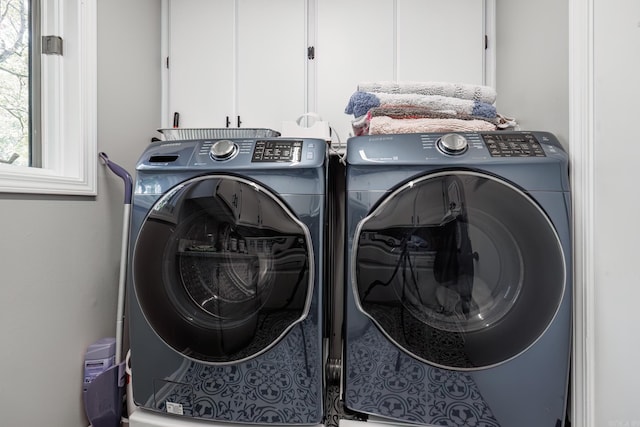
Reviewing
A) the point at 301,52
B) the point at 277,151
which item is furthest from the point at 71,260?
the point at 301,52

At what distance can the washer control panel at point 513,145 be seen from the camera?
2.37 feet

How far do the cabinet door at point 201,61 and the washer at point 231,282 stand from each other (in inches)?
26.9

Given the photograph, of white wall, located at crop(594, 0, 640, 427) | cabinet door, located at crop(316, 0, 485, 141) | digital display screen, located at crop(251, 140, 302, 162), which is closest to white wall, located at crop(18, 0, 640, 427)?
white wall, located at crop(594, 0, 640, 427)

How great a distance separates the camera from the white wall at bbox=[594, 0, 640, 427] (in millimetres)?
720

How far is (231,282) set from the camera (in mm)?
798

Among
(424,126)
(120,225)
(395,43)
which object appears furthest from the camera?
(395,43)

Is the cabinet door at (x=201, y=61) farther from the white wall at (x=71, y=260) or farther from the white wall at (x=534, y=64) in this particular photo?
the white wall at (x=534, y=64)

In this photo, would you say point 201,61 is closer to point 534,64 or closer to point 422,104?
point 422,104

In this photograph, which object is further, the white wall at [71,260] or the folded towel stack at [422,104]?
the folded towel stack at [422,104]

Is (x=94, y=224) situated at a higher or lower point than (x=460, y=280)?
higher

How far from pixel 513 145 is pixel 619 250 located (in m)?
0.39

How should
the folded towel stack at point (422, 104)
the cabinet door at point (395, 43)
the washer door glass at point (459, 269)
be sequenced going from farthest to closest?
the cabinet door at point (395, 43) → the folded towel stack at point (422, 104) → the washer door glass at point (459, 269)

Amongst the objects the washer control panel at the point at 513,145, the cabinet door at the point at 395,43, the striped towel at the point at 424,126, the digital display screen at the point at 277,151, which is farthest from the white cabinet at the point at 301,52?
the washer control panel at the point at 513,145

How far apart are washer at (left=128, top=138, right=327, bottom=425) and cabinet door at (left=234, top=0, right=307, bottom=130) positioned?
0.62 metres
